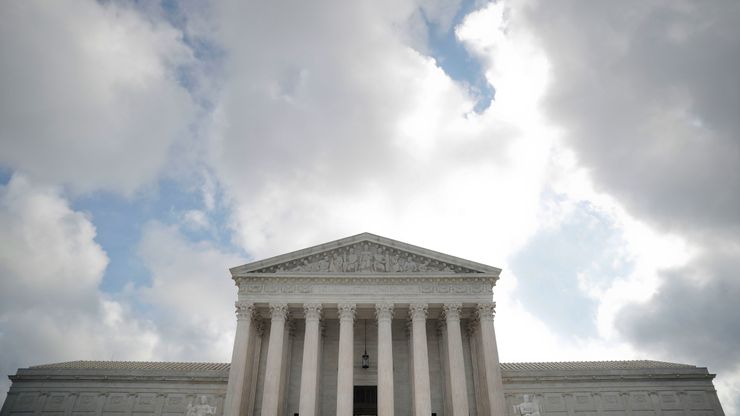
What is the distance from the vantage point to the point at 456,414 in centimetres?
3009

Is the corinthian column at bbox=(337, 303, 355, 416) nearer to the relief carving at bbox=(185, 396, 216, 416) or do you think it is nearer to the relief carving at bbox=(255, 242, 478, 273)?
the relief carving at bbox=(255, 242, 478, 273)

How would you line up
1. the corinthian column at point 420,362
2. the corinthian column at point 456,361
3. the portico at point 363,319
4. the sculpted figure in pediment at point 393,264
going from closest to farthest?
the corinthian column at point 420,362 < the corinthian column at point 456,361 < the portico at point 363,319 < the sculpted figure in pediment at point 393,264

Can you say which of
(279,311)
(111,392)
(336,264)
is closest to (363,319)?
(336,264)

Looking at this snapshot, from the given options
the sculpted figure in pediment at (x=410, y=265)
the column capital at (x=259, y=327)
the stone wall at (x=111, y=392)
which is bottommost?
the stone wall at (x=111, y=392)

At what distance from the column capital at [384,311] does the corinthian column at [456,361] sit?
12.3 ft

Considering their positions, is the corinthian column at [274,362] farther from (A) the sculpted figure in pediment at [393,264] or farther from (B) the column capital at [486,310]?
(B) the column capital at [486,310]

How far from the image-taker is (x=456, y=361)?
31.9 meters

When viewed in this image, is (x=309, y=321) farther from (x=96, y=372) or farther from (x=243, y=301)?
(x=96, y=372)

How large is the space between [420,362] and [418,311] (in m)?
3.38

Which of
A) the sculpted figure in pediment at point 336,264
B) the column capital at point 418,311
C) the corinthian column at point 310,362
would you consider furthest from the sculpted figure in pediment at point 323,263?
the column capital at point 418,311

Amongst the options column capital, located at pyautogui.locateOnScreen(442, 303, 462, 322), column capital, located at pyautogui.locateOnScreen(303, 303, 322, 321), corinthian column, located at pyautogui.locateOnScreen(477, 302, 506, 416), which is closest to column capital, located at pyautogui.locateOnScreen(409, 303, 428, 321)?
column capital, located at pyautogui.locateOnScreen(442, 303, 462, 322)

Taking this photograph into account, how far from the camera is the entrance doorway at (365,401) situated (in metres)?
34.5

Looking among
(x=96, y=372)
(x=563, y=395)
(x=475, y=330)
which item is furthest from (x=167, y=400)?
(x=563, y=395)

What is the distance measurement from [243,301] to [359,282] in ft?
26.4
